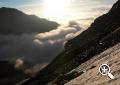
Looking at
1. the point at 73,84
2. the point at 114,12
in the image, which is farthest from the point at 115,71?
the point at 114,12

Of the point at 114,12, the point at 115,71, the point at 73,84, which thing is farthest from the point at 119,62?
the point at 114,12

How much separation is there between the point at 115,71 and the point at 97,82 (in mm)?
1784

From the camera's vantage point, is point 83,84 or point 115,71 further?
point 83,84

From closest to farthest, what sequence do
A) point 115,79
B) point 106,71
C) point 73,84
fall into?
point 106,71
point 115,79
point 73,84

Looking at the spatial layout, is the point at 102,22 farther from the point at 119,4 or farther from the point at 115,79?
the point at 115,79

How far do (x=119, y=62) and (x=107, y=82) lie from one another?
20.1ft

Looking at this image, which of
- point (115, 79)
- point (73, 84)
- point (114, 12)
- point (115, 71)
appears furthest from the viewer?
point (114, 12)

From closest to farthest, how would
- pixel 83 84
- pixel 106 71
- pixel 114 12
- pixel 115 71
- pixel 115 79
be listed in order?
pixel 106 71, pixel 115 79, pixel 115 71, pixel 83 84, pixel 114 12

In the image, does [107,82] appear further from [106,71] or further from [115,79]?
[106,71]

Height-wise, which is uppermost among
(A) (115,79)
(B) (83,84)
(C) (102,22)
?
(C) (102,22)

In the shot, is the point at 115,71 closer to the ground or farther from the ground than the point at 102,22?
closer to the ground

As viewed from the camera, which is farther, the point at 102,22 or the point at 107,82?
the point at 102,22

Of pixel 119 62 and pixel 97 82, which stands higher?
pixel 119 62

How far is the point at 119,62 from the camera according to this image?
91.8ft
